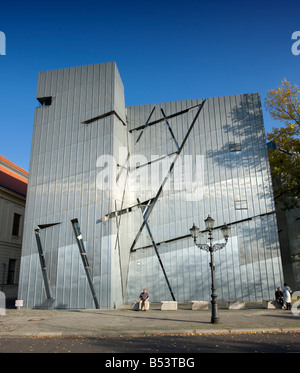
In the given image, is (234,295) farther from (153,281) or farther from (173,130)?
(173,130)

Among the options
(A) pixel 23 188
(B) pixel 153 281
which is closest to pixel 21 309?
(B) pixel 153 281

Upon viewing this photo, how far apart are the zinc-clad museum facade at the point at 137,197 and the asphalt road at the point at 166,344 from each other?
31.1 ft

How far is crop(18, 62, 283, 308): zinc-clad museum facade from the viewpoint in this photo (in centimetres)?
1947

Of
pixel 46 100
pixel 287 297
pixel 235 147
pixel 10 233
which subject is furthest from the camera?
pixel 10 233

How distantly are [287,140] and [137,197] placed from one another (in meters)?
11.8

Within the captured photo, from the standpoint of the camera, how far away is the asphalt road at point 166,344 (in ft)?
24.5

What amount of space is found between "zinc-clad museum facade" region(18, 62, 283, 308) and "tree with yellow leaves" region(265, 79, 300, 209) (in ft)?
5.02

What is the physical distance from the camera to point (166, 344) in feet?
27.2

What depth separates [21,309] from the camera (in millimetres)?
19000

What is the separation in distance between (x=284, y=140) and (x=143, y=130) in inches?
421

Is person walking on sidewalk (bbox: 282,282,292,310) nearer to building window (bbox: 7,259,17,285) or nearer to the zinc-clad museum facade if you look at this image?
the zinc-clad museum facade

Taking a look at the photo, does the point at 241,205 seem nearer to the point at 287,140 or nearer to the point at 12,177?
the point at 287,140

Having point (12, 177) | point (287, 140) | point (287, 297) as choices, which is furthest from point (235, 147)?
point (12, 177)

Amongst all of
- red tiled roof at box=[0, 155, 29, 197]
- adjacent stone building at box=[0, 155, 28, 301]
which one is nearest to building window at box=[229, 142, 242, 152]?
adjacent stone building at box=[0, 155, 28, 301]
